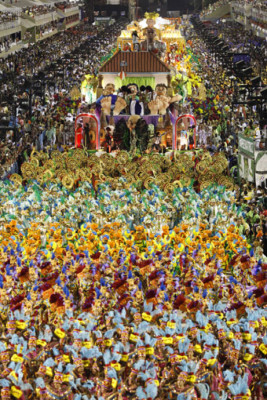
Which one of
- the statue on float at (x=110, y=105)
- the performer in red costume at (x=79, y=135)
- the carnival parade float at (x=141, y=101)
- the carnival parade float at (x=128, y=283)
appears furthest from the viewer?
the statue on float at (x=110, y=105)

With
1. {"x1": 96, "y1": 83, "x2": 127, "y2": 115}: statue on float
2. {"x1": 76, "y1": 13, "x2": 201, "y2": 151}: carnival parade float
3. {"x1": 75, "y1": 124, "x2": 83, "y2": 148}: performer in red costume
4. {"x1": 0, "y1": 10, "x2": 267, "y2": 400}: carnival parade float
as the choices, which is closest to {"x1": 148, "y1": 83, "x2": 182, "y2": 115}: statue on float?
{"x1": 76, "y1": 13, "x2": 201, "y2": 151}: carnival parade float

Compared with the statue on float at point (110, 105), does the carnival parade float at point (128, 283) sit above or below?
below

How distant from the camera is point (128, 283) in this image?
55.5ft

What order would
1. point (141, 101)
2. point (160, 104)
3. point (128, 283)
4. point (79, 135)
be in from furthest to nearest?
point (141, 101)
point (160, 104)
point (79, 135)
point (128, 283)

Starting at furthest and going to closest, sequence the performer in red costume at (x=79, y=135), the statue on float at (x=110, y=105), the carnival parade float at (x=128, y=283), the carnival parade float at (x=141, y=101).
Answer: the statue on float at (x=110, y=105) < the performer in red costume at (x=79, y=135) < the carnival parade float at (x=141, y=101) < the carnival parade float at (x=128, y=283)

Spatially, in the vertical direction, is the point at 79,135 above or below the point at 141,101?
below

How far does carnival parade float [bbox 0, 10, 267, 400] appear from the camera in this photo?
13312 mm

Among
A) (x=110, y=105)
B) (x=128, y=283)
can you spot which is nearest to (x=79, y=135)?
(x=110, y=105)

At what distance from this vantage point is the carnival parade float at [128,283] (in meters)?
13.3

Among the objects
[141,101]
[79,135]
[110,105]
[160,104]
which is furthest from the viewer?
[141,101]

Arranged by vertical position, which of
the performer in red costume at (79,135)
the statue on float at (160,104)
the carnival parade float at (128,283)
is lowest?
the carnival parade float at (128,283)

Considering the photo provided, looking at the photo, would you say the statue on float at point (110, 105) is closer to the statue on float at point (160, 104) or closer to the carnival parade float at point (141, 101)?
the carnival parade float at point (141, 101)

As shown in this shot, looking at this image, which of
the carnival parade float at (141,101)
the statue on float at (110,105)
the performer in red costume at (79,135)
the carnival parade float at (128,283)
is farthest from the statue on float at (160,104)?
the carnival parade float at (128,283)

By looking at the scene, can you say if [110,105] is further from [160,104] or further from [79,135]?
[160,104]
